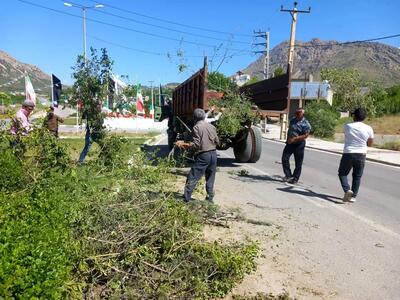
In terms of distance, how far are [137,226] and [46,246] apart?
167 centimetres

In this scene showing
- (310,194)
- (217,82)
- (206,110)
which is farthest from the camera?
(217,82)

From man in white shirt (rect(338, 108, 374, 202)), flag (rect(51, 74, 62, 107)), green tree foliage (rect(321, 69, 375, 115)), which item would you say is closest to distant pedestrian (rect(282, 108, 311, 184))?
man in white shirt (rect(338, 108, 374, 202))

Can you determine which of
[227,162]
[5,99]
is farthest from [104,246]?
[227,162]

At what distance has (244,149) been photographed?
13.2 metres

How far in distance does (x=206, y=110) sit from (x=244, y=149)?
9.49ft

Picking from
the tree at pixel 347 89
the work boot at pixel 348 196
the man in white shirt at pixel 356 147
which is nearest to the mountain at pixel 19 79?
the tree at pixel 347 89

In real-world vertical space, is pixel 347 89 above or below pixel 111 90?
above

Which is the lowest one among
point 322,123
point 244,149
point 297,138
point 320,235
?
point 322,123

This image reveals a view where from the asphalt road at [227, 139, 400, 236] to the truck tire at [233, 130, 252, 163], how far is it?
1.04 feet

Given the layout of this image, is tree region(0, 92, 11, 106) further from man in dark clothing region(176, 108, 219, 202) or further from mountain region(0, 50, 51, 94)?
mountain region(0, 50, 51, 94)

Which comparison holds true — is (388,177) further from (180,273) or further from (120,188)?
(180,273)

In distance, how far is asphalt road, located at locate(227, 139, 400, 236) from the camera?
7.65 meters

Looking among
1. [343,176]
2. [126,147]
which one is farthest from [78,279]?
[343,176]

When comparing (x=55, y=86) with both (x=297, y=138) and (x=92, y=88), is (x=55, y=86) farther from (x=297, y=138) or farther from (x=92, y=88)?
(x=297, y=138)
